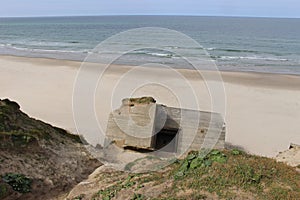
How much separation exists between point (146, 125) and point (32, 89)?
12.9 metres

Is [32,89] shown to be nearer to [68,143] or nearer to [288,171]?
[68,143]

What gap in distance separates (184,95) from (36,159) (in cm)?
1218

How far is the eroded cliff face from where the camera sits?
8352mm

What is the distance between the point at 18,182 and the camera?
829 centimetres

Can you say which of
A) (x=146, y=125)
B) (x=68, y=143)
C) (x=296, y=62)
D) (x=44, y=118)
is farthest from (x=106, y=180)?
(x=296, y=62)

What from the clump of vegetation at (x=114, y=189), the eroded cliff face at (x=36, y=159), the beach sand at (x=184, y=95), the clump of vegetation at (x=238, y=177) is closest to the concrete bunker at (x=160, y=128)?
the eroded cliff face at (x=36, y=159)

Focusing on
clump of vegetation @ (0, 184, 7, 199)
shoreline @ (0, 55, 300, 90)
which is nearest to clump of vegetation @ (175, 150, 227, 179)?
clump of vegetation @ (0, 184, 7, 199)

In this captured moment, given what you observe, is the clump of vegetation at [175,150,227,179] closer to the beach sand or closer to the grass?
the grass

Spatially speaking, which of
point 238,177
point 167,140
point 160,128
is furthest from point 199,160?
point 167,140

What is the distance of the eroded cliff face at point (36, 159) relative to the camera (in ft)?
27.4

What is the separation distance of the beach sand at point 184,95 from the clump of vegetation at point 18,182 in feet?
19.1

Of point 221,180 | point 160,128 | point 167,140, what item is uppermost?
point 160,128

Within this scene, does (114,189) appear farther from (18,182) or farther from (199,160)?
(18,182)

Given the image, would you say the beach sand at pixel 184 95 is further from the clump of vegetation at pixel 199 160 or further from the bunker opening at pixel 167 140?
the clump of vegetation at pixel 199 160
